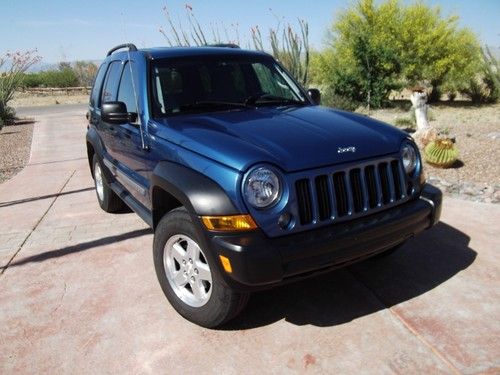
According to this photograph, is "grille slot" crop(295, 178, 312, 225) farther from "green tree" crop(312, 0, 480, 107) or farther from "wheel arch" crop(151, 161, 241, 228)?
"green tree" crop(312, 0, 480, 107)

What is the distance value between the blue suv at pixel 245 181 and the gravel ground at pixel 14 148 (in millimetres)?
5699

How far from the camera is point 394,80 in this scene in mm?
15750

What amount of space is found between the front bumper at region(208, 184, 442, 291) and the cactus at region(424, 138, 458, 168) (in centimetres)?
422

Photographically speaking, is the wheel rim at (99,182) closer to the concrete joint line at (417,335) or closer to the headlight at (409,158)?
the concrete joint line at (417,335)

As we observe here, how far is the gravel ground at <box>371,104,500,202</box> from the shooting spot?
19.3ft

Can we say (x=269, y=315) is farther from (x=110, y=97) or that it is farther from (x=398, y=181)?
(x=110, y=97)

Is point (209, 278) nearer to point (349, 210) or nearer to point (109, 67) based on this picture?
point (349, 210)

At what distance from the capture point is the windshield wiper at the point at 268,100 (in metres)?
3.89

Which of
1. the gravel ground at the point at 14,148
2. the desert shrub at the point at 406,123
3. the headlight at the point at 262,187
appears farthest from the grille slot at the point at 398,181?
the desert shrub at the point at 406,123

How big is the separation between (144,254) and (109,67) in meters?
2.13

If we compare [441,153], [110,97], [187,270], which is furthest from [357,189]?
[441,153]

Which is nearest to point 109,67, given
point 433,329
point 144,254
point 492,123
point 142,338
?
point 144,254

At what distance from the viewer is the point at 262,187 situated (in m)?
2.64

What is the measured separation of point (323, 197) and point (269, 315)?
986 millimetres
